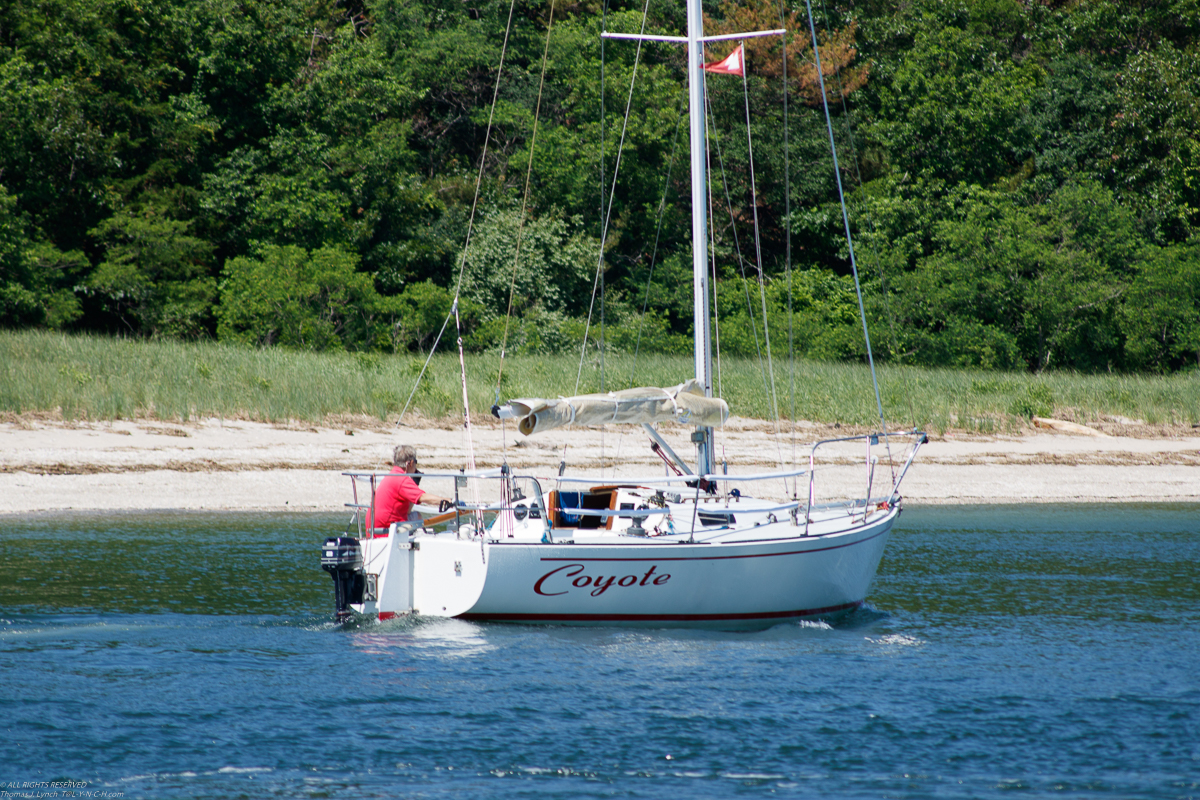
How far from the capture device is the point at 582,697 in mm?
9352

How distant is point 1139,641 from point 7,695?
9.65 metres

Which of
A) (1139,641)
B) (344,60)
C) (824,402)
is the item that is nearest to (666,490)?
(1139,641)

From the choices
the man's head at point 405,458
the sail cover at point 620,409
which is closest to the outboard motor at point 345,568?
the man's head at point 405,458

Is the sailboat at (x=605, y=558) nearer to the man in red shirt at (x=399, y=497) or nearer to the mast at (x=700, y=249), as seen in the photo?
the man in red shirt at (x=399, y=497)

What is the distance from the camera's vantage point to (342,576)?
36.2ft

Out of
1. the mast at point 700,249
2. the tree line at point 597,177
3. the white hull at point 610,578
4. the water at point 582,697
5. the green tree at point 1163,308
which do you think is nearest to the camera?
the water at point 582,697

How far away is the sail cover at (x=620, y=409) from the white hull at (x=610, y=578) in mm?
1244

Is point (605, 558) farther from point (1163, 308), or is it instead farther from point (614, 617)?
point (1163, 308)

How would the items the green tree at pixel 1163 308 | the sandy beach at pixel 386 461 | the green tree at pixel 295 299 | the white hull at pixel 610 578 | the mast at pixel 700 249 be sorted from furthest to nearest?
the green tree at pixel 1163 308 → the green tree at pixel 295 299 → the sandy beach at pixel 386 461 → the mast at pixel 700 249 → the white hull at pixel 610 578

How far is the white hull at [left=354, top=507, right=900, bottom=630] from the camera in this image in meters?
10.7

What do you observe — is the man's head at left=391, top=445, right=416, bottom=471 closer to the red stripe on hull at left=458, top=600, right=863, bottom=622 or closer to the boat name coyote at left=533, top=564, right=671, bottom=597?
the red stripe on hull at left=458, top=600, right=863, bottom=622

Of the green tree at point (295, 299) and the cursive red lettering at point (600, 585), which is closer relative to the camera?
the cursive red lettering at point (600, 585)

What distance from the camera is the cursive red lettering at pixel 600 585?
35.4 ft

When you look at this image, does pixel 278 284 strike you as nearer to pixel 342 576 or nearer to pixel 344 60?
pixel 344 60
